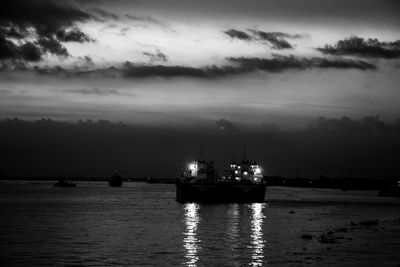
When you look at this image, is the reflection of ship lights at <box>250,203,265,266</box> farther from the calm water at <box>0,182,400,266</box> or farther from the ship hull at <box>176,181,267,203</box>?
the ship hull at <box>176,181,267,203</box>

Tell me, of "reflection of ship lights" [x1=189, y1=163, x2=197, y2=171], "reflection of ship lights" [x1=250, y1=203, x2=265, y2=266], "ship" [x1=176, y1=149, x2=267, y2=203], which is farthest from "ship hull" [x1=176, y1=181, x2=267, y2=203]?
"reflection of ship lights" [x1=250, y1=203, x2=265, y2=266]

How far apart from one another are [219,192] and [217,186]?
4.33 ft

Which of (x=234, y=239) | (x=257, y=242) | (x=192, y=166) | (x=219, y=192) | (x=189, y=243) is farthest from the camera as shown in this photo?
(x=192, y=166)

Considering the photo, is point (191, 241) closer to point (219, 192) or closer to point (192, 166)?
point (219, 192)

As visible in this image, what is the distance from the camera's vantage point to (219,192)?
131 m

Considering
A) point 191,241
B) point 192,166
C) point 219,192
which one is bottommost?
point 191,241

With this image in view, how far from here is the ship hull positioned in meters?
131

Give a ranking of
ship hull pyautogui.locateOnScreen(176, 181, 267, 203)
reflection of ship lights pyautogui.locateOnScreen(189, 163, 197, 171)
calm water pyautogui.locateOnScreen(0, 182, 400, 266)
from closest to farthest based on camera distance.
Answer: calm water pyautogui.locateOnScreen(0, 182, 400, 266) → ship hull pyautogui.locateOnScreen(176, 181, 267, 203) → reflection of ship lights pyautogui.locateOnScreen(189, 163, 197, 171)

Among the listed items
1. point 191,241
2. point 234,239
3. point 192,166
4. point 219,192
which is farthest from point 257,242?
point 192,166

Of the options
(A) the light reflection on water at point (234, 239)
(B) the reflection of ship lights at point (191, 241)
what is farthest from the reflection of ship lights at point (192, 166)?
(B) the reflection of ship lights at point (191, 241)

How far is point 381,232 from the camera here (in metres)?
64.0

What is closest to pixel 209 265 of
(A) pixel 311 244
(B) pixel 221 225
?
(A) pixel 311 244

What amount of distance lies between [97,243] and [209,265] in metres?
A: 15.3

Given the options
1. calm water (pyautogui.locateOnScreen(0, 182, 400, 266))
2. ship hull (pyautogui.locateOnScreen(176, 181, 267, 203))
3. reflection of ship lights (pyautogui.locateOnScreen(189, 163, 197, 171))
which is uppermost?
reflection of ship lights (pyautogui.locateOnScreen(189, 163, 197, 171))
